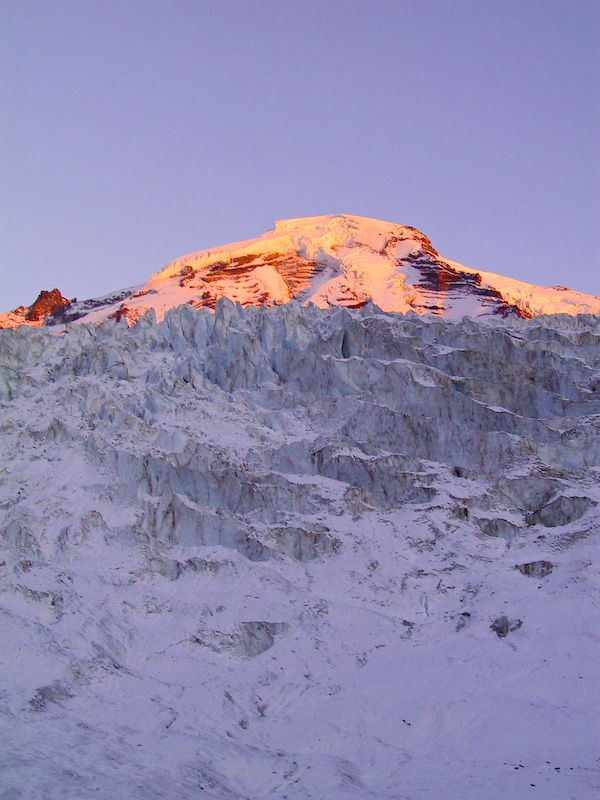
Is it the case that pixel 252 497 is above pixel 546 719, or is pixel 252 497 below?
above

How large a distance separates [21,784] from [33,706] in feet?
27.8

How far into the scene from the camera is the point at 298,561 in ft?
170

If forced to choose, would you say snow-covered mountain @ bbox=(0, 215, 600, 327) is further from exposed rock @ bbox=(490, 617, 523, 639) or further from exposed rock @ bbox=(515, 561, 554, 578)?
exposed rock @ bbox=(490, 617, 523, 639)

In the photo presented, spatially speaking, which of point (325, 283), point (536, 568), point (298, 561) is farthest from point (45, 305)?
point (536, 568)

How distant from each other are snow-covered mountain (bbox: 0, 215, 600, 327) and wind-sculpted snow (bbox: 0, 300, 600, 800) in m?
30.6

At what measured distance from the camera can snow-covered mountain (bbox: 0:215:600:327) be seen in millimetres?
106875

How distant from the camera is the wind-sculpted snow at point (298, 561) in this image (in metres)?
36.5

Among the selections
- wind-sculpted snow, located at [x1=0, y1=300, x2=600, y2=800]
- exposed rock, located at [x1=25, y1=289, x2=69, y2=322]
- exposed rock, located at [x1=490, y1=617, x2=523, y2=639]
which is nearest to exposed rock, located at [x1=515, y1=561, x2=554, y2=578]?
wind-sculpted snow, located at [x1=0, y1=300, x2=600, y2=800]

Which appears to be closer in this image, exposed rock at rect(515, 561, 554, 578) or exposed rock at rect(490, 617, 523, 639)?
exposed rock at rect(490, 617, 523, 639)

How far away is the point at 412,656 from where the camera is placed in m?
44.7

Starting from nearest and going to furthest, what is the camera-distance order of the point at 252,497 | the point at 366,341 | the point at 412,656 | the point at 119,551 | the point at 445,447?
the point at 412,656
the point at 119,551
the point at 252,497
the point at 445,447
the point at 366,341

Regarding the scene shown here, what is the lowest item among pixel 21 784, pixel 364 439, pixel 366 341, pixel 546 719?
pixel 546 719

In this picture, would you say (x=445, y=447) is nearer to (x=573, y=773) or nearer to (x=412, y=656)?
(x=412, y=656)

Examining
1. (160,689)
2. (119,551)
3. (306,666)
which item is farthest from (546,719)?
(119,551)
